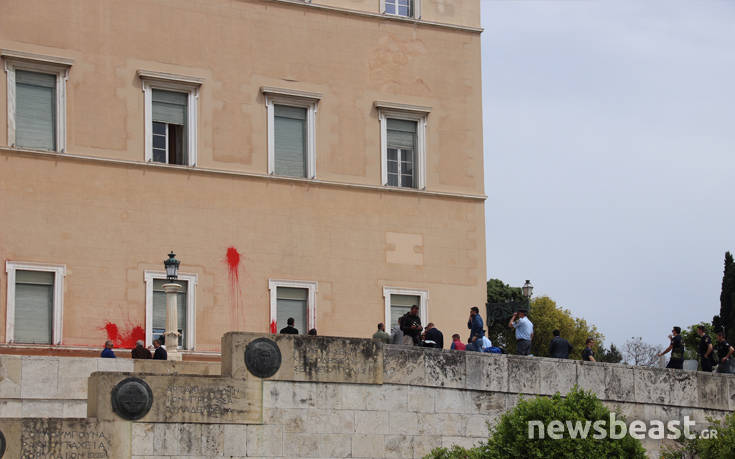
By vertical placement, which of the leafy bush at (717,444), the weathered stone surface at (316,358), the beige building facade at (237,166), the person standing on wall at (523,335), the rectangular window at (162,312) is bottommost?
the leafy bush at (717,444)

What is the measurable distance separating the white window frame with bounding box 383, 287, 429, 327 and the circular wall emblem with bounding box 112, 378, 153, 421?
431 inches

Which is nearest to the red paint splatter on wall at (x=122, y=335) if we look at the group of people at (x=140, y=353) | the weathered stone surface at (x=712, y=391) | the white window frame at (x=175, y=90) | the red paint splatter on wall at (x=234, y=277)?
the red paint splatter on wall at (x=234, y=277)

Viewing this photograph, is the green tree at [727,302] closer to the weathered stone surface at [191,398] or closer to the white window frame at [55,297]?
the white window frame at [55,297]

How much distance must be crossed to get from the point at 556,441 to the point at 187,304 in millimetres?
11345

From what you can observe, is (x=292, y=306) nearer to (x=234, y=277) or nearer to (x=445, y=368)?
(x=234, y=277)

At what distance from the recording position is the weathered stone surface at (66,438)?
732 inches

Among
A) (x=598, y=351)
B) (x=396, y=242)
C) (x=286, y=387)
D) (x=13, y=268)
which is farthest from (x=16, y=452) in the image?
(x=598, y=351)

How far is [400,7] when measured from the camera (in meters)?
31.7

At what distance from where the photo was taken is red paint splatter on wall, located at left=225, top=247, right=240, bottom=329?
1127 inches

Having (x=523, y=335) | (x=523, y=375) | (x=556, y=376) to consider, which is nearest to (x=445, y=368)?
(x=523, y=375)

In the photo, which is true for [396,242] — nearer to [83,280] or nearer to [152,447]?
[83,280]

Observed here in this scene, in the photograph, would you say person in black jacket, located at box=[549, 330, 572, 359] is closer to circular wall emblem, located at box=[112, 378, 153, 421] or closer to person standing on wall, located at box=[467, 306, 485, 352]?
person standing on wall, located at box=[467, 306, 485, 352]

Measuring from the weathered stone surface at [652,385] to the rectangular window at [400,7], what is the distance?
1112 centimetres

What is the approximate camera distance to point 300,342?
829 inches
